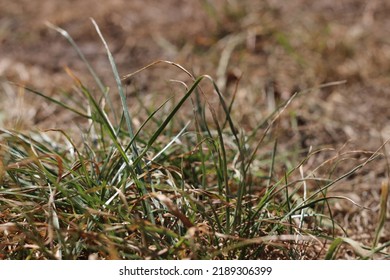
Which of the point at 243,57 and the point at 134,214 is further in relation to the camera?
the point at 243,57

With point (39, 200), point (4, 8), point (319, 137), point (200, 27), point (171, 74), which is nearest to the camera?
point (39, 200)

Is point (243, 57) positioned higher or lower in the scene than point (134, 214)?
lower

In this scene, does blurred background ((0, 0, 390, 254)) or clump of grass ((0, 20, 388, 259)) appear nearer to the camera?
clump of grass ((0, 20, 388, 259))

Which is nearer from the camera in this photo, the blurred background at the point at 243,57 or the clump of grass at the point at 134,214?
the clump of grass at the point at 134,214

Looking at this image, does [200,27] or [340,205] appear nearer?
[340,205]

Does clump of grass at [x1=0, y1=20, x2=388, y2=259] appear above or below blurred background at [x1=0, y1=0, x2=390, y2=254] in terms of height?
above

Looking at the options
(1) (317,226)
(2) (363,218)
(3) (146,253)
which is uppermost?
(3) (146,253)

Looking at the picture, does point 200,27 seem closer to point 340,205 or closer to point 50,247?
point 340,205

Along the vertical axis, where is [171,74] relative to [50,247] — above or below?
below

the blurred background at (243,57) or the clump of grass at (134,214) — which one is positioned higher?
the clump of grass at (134,214)

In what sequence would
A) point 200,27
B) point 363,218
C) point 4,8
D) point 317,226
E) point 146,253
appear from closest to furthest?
point 146,253 < point 317,226 < point 363,218 < point 200,27 < point 4,8
